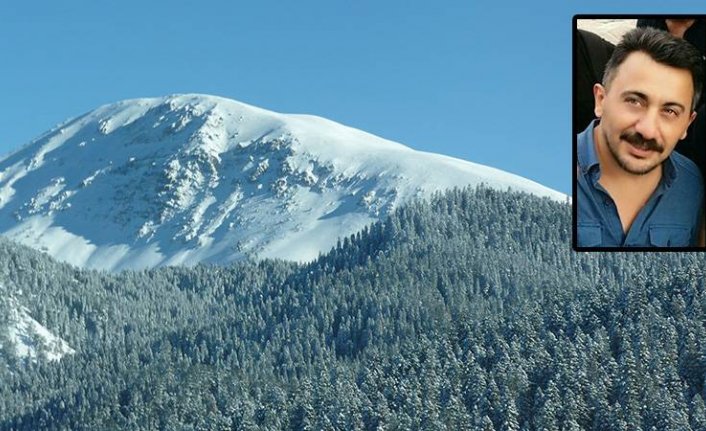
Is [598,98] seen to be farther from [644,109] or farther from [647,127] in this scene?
[647,127]

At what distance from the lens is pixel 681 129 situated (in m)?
17.2

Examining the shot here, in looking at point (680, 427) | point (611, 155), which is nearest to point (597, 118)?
point (611, 155)

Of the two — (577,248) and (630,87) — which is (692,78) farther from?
(577,248)

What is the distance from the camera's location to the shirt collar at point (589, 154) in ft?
58.2

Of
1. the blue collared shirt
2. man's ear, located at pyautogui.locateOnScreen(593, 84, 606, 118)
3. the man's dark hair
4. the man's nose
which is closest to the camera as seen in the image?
the man's dark hair

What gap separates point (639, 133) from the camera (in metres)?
17.1

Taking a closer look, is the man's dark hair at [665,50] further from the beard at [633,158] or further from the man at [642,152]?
the beard at [633,158]

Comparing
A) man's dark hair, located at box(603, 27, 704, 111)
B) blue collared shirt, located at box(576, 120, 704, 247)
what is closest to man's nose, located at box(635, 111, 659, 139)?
blue collared shirt, located at box(576, 120, 704, 247)

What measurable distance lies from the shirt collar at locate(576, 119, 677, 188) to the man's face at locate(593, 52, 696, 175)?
38cm

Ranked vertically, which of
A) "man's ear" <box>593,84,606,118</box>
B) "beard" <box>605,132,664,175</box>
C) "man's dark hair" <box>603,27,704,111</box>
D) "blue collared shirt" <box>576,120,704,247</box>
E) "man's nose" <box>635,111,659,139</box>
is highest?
"man's dark hair" <box>603,27,704,111</box>

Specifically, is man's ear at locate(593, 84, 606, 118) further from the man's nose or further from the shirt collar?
the man's nose

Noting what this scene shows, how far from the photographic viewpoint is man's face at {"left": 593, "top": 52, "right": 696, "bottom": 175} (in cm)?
1689

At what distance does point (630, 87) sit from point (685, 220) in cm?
226

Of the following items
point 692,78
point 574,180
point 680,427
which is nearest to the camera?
point 692,78
